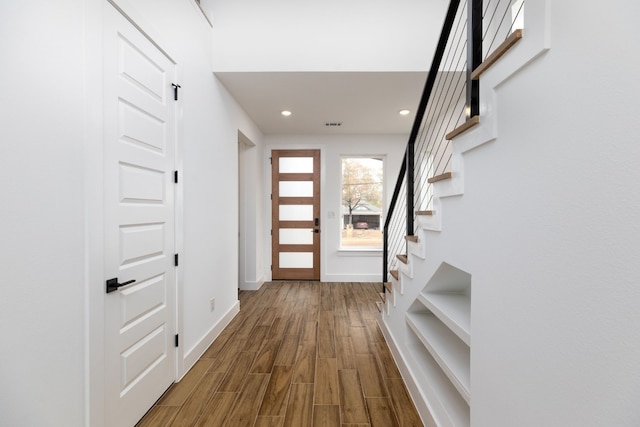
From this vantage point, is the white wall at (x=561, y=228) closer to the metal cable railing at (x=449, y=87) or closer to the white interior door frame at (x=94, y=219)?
the metal cable railing at (x=449, y=87)

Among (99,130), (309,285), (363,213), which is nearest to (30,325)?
(99,130)

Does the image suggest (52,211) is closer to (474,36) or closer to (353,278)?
(474,36)

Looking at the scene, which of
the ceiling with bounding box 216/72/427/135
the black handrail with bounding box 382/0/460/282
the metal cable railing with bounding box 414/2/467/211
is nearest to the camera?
the black handrail with bounding box 382/0/460/282

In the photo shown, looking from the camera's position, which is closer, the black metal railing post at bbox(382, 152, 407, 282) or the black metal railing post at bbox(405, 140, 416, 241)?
the black metal railing post at bbox(405, 140, 416, 241)

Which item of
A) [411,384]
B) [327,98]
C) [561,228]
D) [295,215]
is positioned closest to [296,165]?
[295,215]

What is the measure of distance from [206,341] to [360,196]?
3397 millimetres

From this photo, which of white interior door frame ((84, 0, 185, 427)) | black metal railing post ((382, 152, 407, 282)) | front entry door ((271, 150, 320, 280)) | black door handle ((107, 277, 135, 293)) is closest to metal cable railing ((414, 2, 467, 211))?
black metal railing post ((382, 152, 407, 282))

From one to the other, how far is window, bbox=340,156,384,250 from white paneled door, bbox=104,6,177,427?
3.36 metres

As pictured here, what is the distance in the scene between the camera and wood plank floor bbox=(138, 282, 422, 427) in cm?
170

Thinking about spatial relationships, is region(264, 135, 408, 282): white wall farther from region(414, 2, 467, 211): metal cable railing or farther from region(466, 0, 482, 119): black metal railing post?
region(466, 0, 482, 119): black metal railing post

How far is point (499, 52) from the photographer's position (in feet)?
3.25

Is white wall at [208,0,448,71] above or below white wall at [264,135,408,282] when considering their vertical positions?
above

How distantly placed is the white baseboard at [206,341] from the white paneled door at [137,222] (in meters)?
0.18

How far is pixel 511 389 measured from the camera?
3.11 feet
